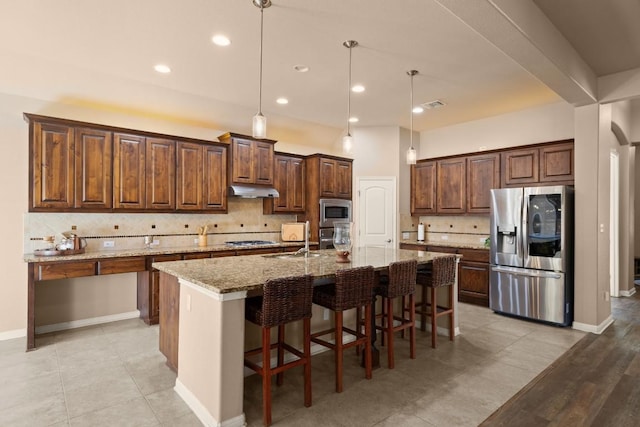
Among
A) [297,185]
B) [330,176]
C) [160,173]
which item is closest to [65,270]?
[160,173]

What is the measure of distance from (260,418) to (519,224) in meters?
4.00

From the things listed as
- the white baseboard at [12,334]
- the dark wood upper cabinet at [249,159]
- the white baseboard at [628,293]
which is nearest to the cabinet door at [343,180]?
→ the dark wood upper cabinet at [249,159]

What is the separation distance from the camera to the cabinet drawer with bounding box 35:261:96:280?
3641 millimetres

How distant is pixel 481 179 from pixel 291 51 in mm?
3718

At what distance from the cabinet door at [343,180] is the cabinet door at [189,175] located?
93.6 inches

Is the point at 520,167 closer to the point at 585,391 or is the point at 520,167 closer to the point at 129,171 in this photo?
the point at 585,391

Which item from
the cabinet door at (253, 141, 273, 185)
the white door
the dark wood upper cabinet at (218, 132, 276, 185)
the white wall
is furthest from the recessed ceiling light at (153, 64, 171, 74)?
the white wall

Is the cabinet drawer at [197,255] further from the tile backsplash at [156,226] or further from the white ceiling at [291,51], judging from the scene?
the white ceiling at [291,51]

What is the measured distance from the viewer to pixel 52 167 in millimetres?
3932

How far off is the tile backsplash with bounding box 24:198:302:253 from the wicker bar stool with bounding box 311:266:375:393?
293 cm

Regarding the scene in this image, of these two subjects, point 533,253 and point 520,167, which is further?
point 520,167

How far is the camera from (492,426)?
231cm

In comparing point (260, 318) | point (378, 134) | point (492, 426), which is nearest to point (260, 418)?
point (260, 318)

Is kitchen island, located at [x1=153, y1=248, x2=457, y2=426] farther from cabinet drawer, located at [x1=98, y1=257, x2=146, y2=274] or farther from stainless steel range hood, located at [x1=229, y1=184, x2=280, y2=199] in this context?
stainless steel range hood, located at [x1=229, y1=184, x2=280, y2=199]
